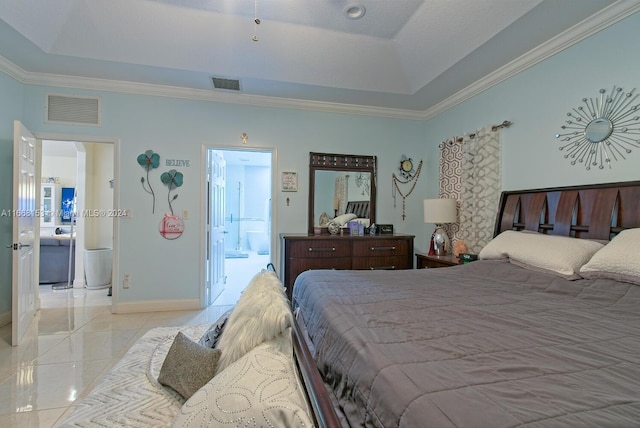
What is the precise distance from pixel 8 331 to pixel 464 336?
4.19 metres

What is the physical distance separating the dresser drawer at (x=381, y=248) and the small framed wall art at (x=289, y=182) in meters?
1.11

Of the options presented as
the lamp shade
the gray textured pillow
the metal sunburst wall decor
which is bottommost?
the gray textured pillow

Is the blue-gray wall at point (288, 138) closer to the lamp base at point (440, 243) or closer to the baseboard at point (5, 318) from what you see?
the baseboard at point (5, 318)

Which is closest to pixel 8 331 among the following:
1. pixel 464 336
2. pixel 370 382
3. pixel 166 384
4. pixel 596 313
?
pixel 166 384

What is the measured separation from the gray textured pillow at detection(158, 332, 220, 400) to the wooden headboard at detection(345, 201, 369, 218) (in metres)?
2.92

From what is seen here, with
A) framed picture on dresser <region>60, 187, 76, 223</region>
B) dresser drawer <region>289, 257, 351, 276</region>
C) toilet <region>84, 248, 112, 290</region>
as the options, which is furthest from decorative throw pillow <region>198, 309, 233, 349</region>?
framed picture on dresser <region>60, 187, 76, 223</region>

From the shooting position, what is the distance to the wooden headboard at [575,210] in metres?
1.88

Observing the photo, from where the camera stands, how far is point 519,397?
690mm

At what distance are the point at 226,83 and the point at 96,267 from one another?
142 inches

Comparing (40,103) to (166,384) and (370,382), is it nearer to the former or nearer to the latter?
(166,384)

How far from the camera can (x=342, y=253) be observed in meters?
3.41

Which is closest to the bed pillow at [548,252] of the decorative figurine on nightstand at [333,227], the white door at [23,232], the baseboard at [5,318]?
the decorative figurine on nightstand at [333,227]

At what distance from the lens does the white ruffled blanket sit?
3.81 feet

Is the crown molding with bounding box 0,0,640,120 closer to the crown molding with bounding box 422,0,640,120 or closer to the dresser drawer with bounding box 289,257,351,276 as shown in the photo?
the crown molding with bounding box 422,0,640,120
